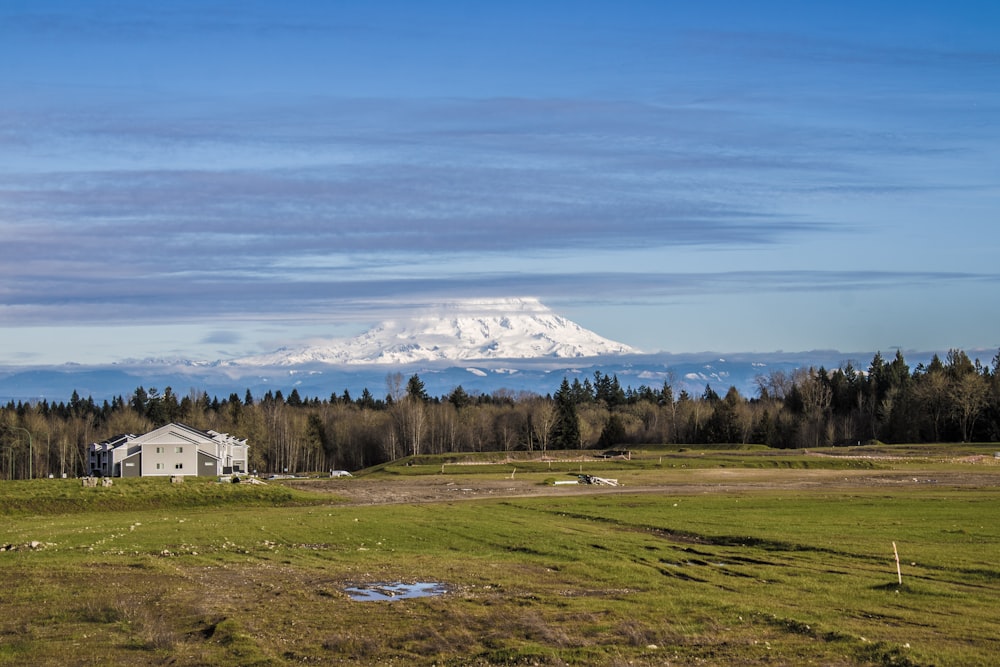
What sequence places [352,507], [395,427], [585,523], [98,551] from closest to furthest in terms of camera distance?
[98,551] → [585,523] → [352,507] → [395,427]

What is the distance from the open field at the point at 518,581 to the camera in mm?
20266

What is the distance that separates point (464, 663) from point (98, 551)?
2471 centimetres

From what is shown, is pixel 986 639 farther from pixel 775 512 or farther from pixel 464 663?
pixel 775 512

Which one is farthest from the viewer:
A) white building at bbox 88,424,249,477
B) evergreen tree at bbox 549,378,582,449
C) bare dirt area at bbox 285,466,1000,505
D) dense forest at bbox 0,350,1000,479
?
evergreen tree at bbox 549,378,582,449

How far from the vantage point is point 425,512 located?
56969 mm

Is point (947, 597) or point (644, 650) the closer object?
point (644, 650)

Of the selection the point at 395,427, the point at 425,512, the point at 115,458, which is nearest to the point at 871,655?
the point at 425,512

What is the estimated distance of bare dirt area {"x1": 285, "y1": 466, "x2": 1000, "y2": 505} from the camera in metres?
74.7

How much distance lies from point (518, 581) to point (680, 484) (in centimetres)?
5685

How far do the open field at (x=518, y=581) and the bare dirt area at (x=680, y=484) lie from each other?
29.7ft

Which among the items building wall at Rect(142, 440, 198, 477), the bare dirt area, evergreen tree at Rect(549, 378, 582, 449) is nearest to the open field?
the bare dirt area

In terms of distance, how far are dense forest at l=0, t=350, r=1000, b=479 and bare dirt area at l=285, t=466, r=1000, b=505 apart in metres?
62.1

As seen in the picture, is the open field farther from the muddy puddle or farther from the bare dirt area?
the bare dirt area

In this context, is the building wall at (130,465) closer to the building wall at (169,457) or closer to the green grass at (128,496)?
the building wall at (169,457)
